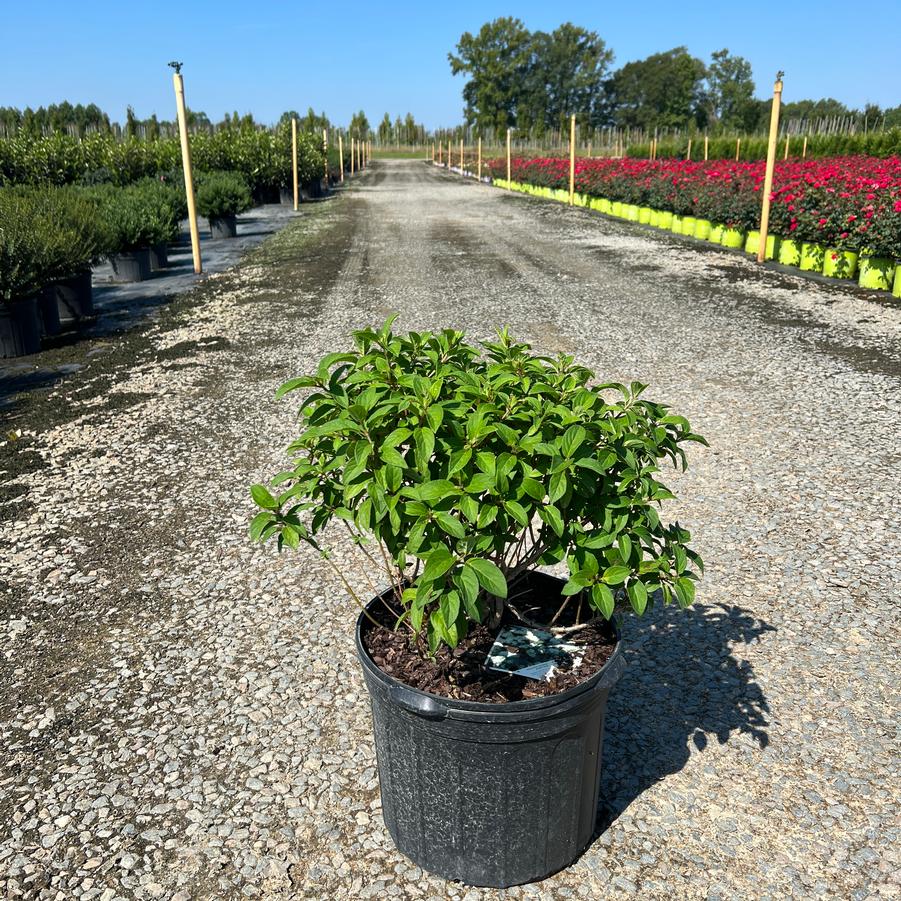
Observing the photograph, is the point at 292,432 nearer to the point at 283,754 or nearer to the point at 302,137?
the point at 283,754

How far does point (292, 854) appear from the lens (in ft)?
7.41

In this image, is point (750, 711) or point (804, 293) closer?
point (750, 711)

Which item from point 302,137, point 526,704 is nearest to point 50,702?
point 526,704

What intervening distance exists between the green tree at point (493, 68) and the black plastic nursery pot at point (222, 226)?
77428mm

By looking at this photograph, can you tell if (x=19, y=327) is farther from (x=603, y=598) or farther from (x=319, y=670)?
(x=603, y=598)

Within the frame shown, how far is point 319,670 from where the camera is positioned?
3092mm

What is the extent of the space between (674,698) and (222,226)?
17.3 metres

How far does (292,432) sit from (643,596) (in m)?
4.32

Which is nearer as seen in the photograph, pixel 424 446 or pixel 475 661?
pixel 424 446

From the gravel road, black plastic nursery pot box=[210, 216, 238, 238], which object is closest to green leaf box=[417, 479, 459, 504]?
the gravel road

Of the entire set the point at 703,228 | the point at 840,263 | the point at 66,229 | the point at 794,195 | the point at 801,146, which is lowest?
the point at 840,263

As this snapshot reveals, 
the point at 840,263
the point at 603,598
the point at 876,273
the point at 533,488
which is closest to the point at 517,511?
the point at 533,488

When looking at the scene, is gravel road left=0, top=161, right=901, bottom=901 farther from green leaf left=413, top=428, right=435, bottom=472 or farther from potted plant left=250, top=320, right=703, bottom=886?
green leaf left=413, top=428, right=435, bottom=472

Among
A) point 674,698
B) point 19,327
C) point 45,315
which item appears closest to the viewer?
point 674,698
